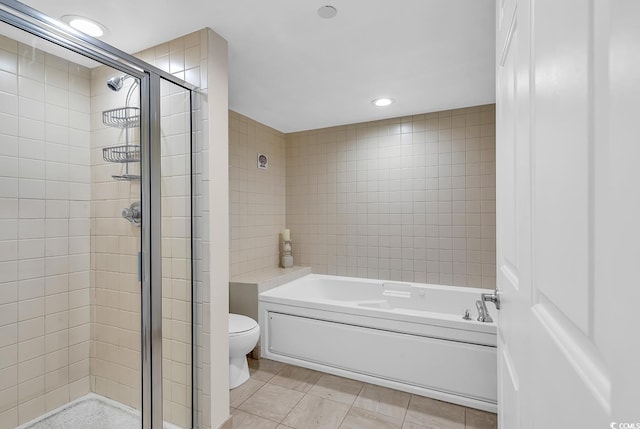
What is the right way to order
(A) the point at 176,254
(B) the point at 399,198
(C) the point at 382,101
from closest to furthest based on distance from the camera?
(A) the point at 176,254 → (C) the point at 382,101 → (B) the point at 399,198

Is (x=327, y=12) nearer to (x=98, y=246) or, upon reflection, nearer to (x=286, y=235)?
(x=98, y=246)

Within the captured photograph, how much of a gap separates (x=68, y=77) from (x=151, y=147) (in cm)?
60

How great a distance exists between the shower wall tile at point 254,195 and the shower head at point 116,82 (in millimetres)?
1315

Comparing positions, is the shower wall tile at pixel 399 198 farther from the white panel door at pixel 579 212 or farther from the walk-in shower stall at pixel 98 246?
the white panel door at pixel 579 212

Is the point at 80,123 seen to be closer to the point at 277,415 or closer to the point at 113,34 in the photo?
the point at 113,34

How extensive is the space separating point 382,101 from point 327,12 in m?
1.38

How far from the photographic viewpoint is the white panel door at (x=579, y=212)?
252 millimetres

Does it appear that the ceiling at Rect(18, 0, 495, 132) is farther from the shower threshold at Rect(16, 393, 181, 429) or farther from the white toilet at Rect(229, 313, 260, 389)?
the shower threshold at Rect(16, 393, 181, 429)

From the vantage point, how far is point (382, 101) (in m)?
2.78

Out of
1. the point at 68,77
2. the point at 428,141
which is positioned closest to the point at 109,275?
the point at 68,77

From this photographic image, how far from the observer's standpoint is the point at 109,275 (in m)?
1.73

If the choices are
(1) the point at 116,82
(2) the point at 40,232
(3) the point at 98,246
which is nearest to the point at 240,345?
(3) the point at 98,246

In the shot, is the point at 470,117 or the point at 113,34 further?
the point at 470,117

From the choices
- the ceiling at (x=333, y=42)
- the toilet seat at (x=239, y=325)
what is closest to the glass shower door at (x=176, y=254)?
the ceiling at (x=333, y=42)
